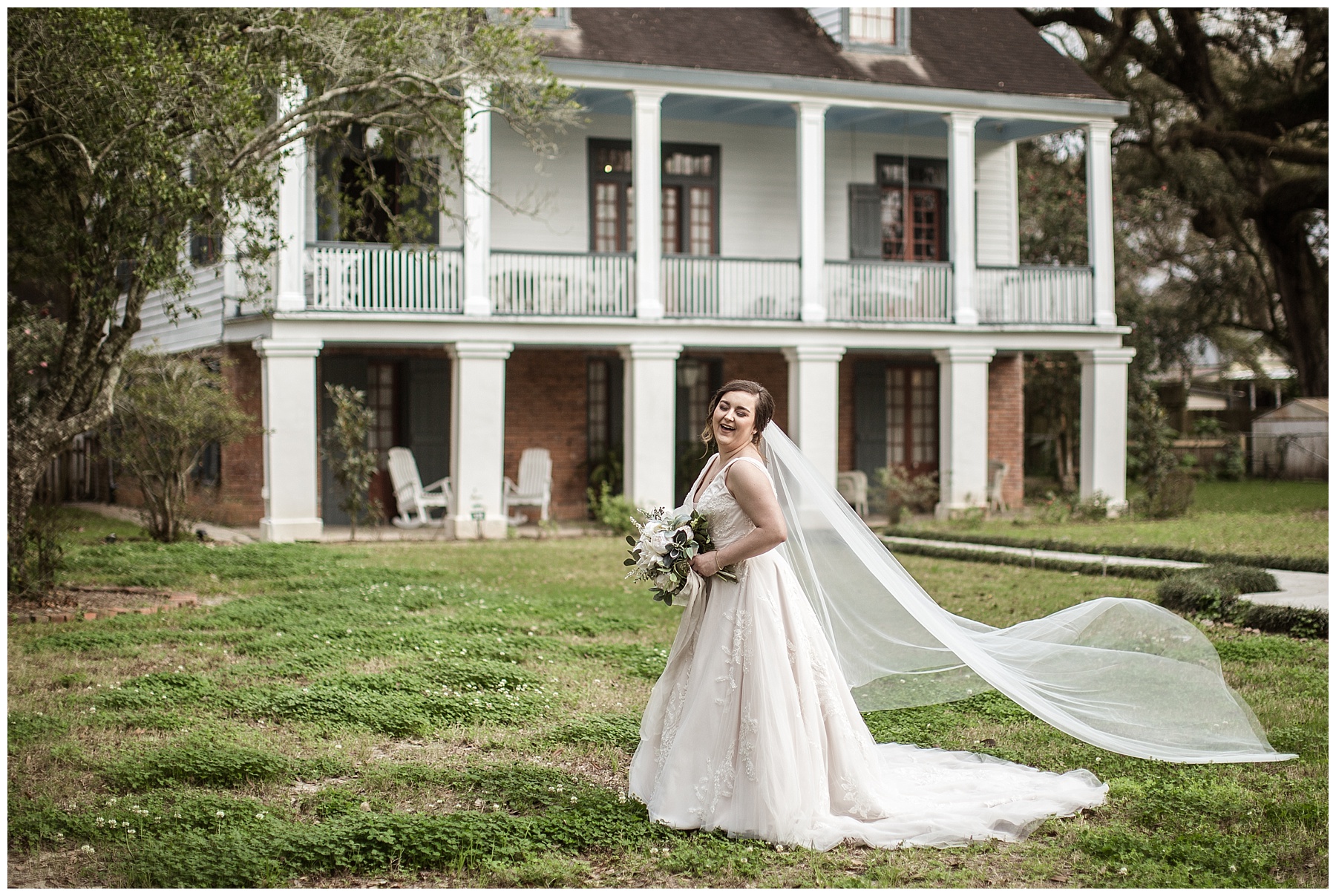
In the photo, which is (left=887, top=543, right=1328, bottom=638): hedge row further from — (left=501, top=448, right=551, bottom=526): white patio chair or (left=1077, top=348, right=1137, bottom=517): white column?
(left=1077, top=348, right=1137, bottom=517): white column

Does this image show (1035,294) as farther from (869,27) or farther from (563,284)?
(563,284)

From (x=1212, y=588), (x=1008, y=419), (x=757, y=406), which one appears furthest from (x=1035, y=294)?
(x=757, y=406)

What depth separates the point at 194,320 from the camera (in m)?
19.5

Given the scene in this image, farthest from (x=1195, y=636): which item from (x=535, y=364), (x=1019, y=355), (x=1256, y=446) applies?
(x=1256, y=446)

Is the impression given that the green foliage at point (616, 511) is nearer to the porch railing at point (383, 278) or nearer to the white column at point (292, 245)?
the porch railing at point (383, 278)

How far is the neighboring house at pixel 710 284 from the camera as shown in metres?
16.7

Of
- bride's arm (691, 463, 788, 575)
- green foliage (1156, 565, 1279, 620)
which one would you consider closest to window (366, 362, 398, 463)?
green foliage (1156, 565, 1279, 620)

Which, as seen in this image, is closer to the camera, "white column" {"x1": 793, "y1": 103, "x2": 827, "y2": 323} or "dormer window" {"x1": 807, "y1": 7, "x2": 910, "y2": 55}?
"white column" {"x1": 793, "y1": 103, "x2": 827, "y2": 323}

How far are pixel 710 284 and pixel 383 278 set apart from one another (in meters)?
4.44

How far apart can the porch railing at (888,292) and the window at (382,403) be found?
6.39 metres

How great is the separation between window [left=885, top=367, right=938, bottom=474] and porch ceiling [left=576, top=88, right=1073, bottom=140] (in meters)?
3.86

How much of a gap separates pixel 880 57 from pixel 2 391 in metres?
15.9

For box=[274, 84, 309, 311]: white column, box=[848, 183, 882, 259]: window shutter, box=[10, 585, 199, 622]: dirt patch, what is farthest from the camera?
box=[848, 183, 882, 259]: window shutter

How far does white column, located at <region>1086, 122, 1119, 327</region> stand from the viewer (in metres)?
→ 19.4
